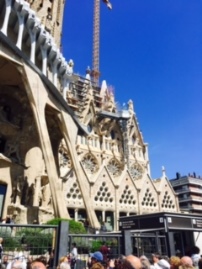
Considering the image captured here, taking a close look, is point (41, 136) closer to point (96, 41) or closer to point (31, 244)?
point (31, 244)

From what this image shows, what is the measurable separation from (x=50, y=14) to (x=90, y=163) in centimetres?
1774

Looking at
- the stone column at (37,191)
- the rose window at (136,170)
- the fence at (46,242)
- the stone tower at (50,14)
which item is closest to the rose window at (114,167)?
the rose window at (136,170)

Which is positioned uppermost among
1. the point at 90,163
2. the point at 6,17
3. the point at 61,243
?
the point at 6,17

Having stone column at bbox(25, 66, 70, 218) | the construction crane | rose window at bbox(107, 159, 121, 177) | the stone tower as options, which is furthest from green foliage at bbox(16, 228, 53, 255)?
the construction crane

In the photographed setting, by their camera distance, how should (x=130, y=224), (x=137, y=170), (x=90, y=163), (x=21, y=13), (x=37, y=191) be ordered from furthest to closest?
(x=137, y=170), (x=90, y=163), (x=21, y=13), (x=37, y=191), (x=130, y=224)

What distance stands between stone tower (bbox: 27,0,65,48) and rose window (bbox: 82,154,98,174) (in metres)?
13.9

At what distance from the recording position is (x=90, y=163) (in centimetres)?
3334

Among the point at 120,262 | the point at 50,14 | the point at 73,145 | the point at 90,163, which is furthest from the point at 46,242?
the point at 50,14

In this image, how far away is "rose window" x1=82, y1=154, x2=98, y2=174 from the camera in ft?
107

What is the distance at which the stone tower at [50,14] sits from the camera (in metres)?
26.3

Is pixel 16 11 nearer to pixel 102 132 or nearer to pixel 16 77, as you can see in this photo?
pixel 16 77

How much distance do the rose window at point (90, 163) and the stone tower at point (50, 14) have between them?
1386 cm

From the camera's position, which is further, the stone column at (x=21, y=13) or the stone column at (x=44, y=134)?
the stone column at (x=21, y=13)

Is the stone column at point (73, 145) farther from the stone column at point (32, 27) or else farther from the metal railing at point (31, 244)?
the metal railing at point (31, 244)
